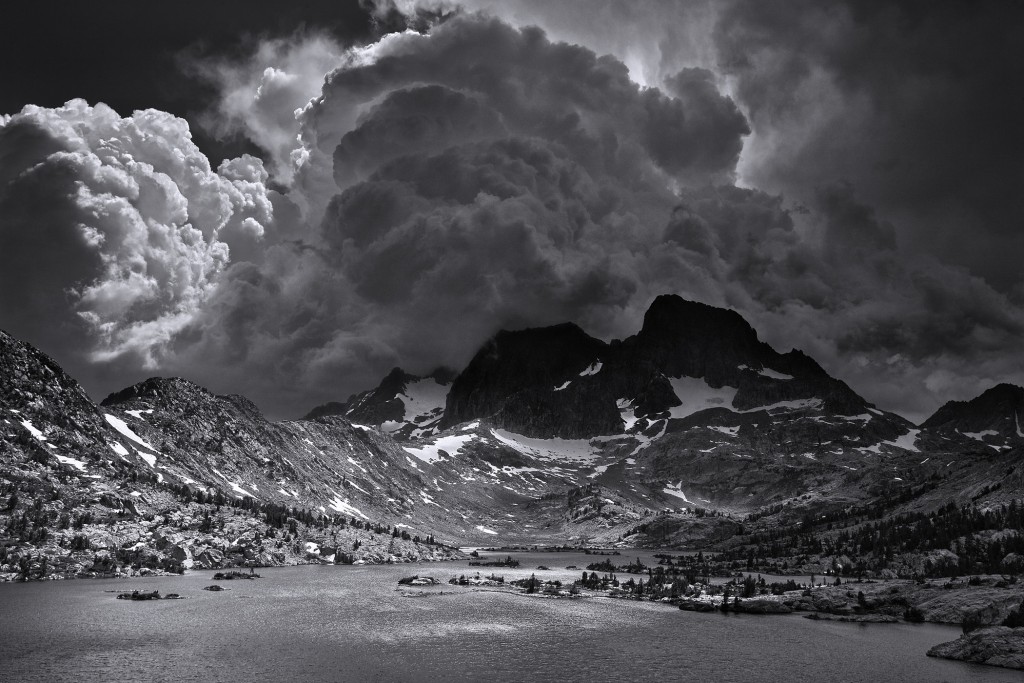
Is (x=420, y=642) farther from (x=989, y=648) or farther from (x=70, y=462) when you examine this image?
(x=70, y=462)

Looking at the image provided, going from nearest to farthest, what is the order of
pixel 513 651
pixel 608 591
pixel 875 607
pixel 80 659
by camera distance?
pixel 80 659 < pixel 513 651 < pixel 875 607 < pixel 608 591

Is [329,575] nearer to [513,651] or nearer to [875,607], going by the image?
[513,651]

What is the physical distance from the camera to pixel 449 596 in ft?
486

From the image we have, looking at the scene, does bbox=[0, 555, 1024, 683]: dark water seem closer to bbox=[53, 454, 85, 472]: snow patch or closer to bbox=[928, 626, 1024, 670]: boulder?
bbox=[928, 626, 1024, 670]: boulder

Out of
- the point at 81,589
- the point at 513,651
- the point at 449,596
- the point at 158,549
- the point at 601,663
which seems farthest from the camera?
the point at 158,549

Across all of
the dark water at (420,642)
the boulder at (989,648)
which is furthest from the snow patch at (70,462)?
the boulder at (989,648)

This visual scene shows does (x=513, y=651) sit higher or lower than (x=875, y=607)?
lower

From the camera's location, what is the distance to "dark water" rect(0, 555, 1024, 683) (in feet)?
251

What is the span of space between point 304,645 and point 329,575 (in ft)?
318

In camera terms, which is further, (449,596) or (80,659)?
(449,596)

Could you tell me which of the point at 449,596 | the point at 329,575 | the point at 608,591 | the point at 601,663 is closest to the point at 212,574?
the point at 329,575

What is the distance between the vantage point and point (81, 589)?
133 meters

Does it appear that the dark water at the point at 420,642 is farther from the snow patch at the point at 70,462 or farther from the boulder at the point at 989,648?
the snow patch at the point at 70,462

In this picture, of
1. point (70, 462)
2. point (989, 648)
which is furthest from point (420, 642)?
point (70, 462)
